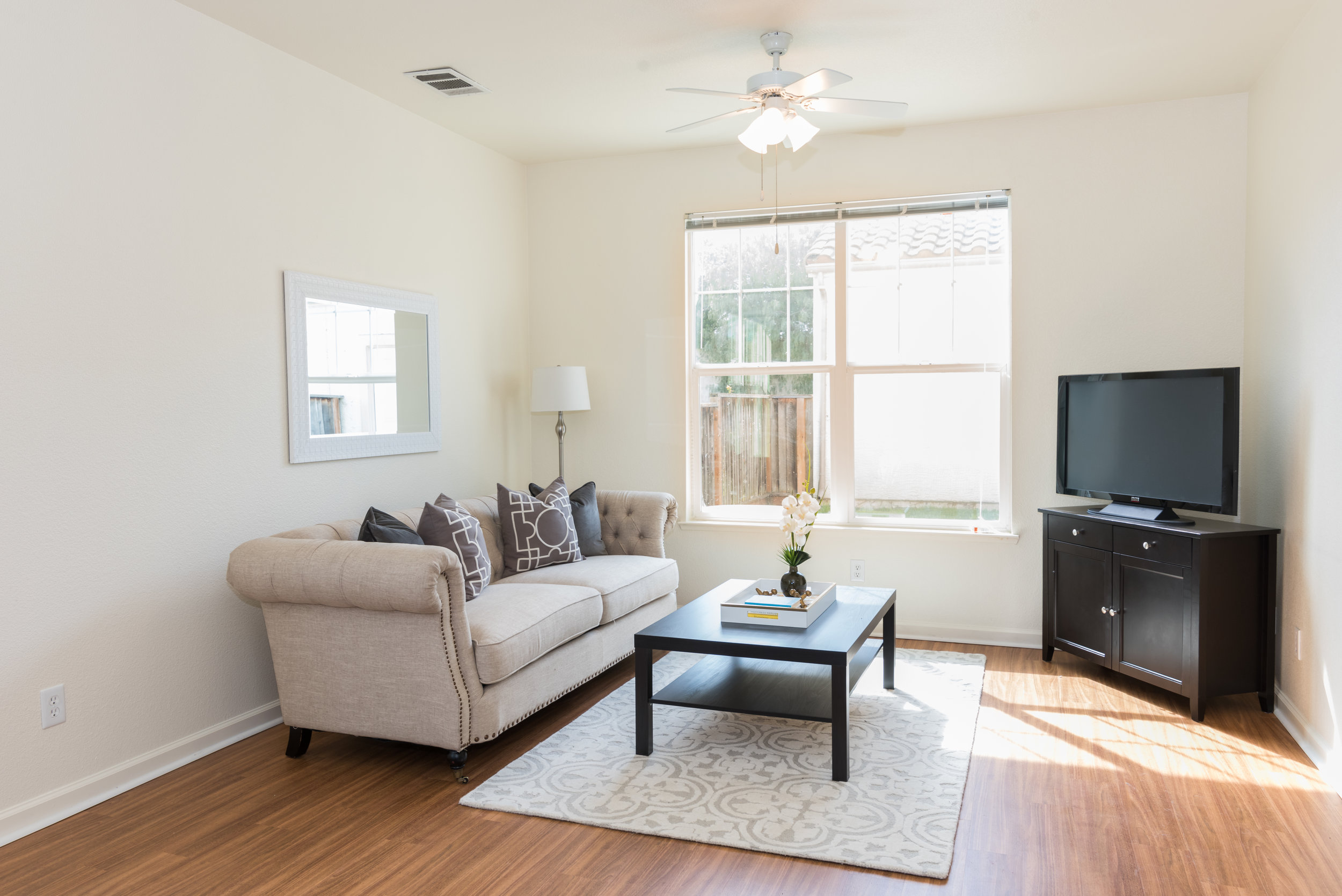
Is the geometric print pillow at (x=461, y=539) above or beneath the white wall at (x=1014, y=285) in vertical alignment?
beneath

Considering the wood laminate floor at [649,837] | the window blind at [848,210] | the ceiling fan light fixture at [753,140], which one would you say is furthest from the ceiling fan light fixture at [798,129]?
the wood laminate floor at [649,837]

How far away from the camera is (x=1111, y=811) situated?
273 centimetres

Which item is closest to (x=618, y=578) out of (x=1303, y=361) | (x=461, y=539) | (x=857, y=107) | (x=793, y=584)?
(x=461, y=539)

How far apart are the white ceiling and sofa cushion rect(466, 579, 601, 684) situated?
2189 mm

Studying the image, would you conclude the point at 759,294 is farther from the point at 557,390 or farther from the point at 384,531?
the point at 384,531

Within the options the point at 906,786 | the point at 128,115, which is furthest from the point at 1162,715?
the point at 128,115

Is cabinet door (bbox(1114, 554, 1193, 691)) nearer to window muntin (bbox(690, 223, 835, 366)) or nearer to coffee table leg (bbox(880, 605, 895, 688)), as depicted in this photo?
coffee table leg (bbox(880, 605, 895, 688))

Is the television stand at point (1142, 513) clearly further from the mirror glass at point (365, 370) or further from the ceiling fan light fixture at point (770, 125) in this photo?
the mirror glass at point (365, 370)

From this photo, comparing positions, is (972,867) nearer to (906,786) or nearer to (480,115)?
(906,786)

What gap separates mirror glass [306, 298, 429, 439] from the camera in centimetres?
384

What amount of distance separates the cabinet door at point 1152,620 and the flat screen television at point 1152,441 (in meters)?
0.24

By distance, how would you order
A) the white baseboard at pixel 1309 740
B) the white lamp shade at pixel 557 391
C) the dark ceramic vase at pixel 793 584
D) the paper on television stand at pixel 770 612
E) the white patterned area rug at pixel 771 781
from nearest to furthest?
the white patterned area rug at pixel 771 781, the white baseboard at pixel 1309 740, the paper on television stand at pixel 770 612, the dark ceramic vase at pixel 793 584, the white lamp shade at pixel 557 391

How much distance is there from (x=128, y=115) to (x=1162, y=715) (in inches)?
176

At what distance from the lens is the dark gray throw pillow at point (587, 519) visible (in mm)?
4477
